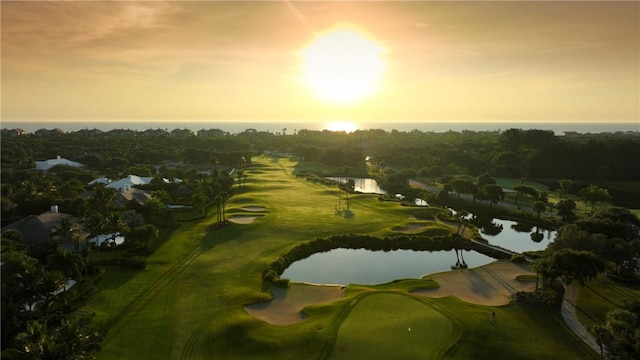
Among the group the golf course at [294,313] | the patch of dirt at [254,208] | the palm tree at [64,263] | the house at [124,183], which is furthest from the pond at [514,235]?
the house at [124,183]

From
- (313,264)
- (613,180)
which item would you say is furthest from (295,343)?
(613,180)

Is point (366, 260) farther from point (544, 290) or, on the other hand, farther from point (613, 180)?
point (613, 180)

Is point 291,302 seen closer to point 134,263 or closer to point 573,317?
point 134,263

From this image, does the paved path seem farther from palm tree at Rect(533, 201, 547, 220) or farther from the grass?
palm tree at Rect(533, 201, 547, 220)

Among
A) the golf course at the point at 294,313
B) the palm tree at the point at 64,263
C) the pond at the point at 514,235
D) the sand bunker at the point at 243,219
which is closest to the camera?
the golf course at the point at 294,313

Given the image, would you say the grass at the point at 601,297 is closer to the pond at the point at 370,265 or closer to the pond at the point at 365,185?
the pond at the point at 370,265
